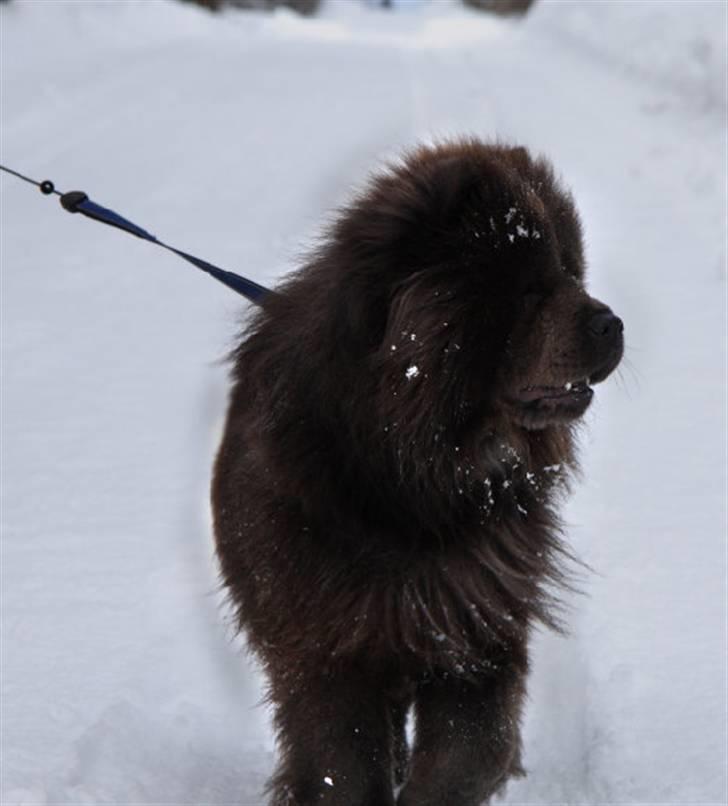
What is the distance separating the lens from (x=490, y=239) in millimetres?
2631

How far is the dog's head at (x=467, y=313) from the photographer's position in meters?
2.60

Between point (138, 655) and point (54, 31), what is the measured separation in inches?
358

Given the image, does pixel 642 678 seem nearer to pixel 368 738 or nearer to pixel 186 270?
pixel 368 738

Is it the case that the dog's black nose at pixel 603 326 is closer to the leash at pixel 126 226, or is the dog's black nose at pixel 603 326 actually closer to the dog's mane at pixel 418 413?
the dog's mane at pixel 418 413

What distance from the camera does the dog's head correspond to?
102 inches

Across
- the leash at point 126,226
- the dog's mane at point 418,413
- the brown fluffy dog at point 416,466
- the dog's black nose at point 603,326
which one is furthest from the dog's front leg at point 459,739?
the leash at point 126,226

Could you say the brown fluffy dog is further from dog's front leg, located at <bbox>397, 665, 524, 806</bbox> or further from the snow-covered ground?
the snow-covered ground

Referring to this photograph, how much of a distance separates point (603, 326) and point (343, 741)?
116cm

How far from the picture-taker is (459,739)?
3.01 metres

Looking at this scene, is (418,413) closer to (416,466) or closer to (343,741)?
(416,466)

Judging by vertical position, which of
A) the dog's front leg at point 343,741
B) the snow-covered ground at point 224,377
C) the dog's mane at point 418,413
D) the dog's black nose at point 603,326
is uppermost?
the dog's black nose at point 603,326

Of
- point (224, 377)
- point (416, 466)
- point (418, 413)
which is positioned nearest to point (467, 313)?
point (418, 413)

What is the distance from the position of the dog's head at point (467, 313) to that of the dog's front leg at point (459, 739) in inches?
28.2

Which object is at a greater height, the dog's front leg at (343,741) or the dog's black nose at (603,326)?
the dog's black nose at (603,326)
